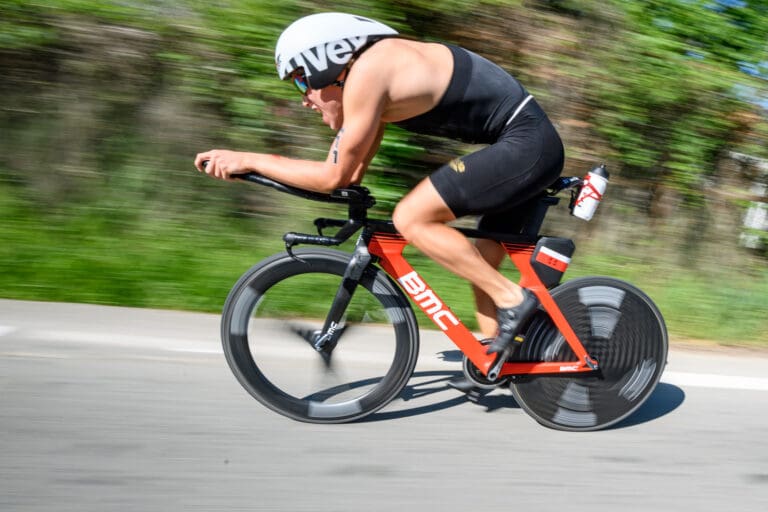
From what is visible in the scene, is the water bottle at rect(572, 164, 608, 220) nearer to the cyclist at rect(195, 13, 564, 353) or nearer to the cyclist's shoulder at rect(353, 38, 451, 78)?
the cyclist at rect(195, 13, 564, 353)

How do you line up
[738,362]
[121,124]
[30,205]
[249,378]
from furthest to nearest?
[121,124], [30,205], [738,362], [249,378]

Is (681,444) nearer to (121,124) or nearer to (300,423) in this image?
(300,423)

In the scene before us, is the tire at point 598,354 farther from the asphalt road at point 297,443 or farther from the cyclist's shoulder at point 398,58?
the cyclist's shoulder at point 398,58

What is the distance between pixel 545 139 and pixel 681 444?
1.49 m

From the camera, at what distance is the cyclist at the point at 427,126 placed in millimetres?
2953

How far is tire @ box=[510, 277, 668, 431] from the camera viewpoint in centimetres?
341

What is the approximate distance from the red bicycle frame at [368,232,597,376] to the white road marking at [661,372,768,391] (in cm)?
98

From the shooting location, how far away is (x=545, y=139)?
3.17m

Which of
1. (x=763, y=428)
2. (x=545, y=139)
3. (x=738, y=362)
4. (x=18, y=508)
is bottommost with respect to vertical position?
(x=738, y=362)

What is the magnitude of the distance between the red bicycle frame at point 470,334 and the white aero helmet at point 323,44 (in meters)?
0.79

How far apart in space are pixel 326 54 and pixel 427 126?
534mm

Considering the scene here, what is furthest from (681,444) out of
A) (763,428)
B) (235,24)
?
(235,24)

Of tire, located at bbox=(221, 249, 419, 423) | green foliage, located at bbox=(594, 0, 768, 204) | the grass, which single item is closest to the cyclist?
tire, located at bbox=(221, 249, 419, 423)

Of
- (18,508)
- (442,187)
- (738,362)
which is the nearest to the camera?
(18,508)
